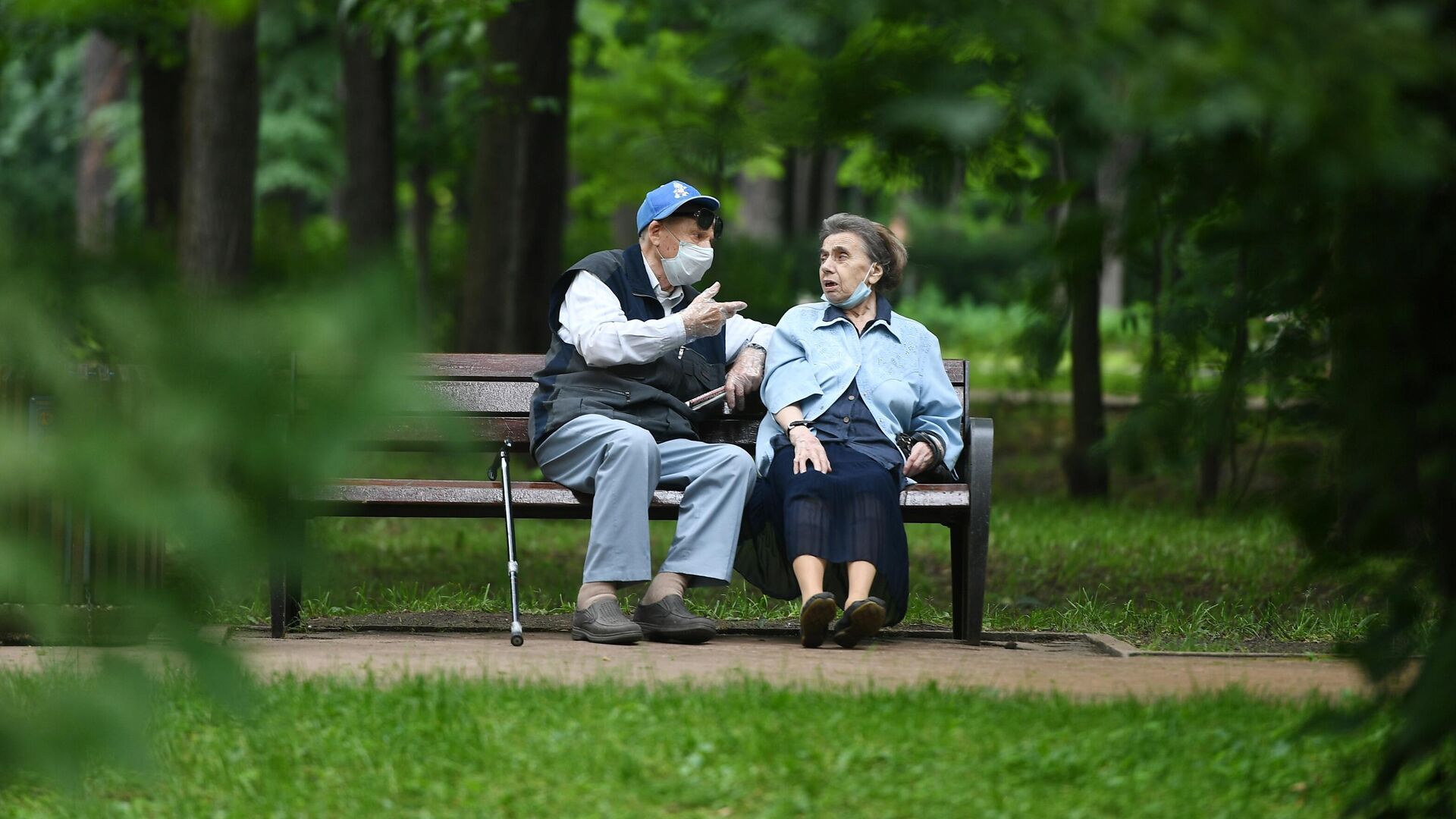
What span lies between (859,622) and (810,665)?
0.38 metres

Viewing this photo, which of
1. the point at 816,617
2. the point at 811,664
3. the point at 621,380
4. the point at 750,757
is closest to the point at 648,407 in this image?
the point at 621,380

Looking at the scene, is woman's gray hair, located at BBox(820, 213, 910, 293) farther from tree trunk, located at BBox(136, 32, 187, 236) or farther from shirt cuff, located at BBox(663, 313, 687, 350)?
tree trunk, located at BBox(136, 32, 187, 236)

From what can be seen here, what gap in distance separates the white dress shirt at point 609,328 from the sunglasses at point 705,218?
0.24m

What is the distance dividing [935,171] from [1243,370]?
3.39 feet

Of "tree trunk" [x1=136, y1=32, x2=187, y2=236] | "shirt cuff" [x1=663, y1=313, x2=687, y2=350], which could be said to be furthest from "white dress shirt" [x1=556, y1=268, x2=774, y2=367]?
"tree trunk" [x1=136, y1=32, x2=187, y2=236]

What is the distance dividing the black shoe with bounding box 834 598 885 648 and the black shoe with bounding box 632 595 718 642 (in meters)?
0.42

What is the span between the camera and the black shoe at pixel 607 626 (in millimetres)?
5328

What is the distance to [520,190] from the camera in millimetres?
12023

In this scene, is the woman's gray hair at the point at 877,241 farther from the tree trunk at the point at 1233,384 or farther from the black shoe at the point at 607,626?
the tree trunk at the point at 1233,384

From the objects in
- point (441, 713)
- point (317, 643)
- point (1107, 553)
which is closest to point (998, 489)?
point (1107, 553)

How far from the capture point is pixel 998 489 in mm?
12625

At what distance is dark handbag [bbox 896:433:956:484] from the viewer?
19.2ft

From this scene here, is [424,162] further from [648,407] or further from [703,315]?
[703,315]

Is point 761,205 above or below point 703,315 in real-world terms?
above
